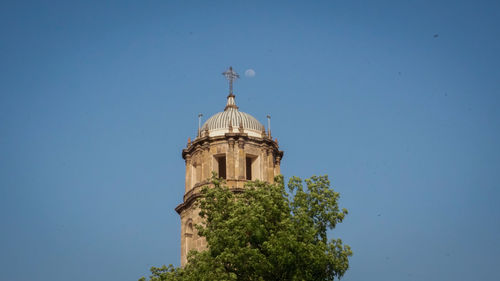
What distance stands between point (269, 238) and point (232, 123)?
70.1 feet

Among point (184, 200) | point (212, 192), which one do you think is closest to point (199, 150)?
point (184, 200)

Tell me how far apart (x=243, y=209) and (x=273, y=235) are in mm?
2467

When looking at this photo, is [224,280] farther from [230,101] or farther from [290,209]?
[230,101]

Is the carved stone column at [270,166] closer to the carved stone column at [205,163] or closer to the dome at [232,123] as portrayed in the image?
the dome at [232,123]

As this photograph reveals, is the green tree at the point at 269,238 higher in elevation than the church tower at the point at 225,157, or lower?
lower

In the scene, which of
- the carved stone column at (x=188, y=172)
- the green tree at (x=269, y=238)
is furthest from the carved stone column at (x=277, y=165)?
the green tree at (x=269, y=238)

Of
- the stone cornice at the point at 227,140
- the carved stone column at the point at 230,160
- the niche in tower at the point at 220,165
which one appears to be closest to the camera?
the carved stone column at the point at 230,160

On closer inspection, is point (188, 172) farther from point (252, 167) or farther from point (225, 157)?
point (252, 167)

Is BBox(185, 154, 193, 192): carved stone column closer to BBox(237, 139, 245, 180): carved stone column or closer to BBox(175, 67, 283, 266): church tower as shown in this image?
BBox(175, 67, 283, 266): church tower

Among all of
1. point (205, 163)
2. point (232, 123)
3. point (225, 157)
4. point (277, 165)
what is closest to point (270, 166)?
point (277, 165)

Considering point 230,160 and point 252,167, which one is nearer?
point 230,160

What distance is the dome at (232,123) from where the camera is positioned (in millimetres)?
52656

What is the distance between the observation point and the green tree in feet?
106

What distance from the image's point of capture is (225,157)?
2052 inches
